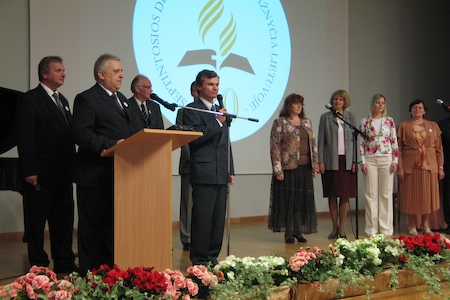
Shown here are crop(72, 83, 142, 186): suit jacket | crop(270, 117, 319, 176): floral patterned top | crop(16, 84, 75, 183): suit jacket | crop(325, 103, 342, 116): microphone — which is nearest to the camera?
crop(72, 83, 142, 186): suit jacket

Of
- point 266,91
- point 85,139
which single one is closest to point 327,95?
point 266,91

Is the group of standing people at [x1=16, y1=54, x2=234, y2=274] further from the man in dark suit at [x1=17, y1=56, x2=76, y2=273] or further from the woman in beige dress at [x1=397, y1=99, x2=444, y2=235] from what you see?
the woman in beige dress at [x1=397, y1=99, x2=444, y2=235]

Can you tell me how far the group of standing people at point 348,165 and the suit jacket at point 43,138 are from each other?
7.44ft

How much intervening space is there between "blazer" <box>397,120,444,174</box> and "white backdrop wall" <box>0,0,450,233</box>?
1.82 m

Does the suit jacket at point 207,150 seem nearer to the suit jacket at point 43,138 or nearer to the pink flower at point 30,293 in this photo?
the suit jacket at point 43,138

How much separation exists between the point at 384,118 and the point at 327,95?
242 centimetres

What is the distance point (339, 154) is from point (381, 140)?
45cm

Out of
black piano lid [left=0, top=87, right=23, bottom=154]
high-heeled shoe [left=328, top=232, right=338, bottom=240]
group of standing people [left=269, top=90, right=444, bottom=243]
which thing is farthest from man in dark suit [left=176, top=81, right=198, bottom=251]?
black piano lid [left=0, top=87, right=23, bottom=154]

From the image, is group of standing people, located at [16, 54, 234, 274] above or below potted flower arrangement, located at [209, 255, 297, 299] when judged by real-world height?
above

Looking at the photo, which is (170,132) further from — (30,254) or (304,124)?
(304,124)

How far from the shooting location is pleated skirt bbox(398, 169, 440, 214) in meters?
6.77

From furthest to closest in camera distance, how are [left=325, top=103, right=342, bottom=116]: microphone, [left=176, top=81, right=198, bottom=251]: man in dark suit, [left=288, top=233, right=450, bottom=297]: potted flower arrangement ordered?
[left=176, top=81, right=198, bottom=251]: man in dark suit
[left=325, top=103, right=342, bottom=116]: microphone
[left=288, top=233, right=450, bottom=297]: potted flower arrangement

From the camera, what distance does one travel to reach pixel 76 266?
449 cm

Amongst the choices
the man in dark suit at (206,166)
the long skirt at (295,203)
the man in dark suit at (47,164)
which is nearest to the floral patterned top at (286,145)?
the long skirt at (295,203)
